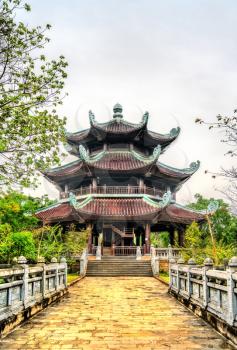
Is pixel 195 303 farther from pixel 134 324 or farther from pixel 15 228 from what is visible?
pixel 15 228

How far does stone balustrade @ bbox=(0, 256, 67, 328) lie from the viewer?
6.74m

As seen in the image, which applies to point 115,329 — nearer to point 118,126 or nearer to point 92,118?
point 92,118

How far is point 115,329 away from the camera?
22.7 ft

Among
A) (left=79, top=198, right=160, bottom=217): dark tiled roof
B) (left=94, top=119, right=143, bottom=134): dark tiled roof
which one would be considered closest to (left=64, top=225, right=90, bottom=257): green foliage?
(left=79, top=198, right=160, bottom=217): dark tiled roof

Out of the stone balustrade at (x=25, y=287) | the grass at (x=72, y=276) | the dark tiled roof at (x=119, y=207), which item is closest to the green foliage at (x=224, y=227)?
the dark tiled roof at (x=119, y=207)

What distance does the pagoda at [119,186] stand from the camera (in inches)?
1009

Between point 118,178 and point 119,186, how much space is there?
0.81m

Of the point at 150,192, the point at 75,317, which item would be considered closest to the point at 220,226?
the point at 150,192

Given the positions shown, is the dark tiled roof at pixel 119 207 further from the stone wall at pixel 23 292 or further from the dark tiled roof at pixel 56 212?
the stone wall at pixel 23 292

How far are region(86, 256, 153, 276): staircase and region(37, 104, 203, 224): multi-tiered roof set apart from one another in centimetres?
296

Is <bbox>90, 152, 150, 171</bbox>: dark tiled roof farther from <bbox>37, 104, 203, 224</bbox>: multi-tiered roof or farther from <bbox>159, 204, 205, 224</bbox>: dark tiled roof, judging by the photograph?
<bbox>159, 204, 205, 224</bbox>: dark tiled roof

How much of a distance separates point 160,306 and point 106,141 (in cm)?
2084

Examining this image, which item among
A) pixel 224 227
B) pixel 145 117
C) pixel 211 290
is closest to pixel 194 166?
pixel 145 117

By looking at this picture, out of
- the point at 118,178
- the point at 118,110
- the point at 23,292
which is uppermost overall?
the point at 118,110
